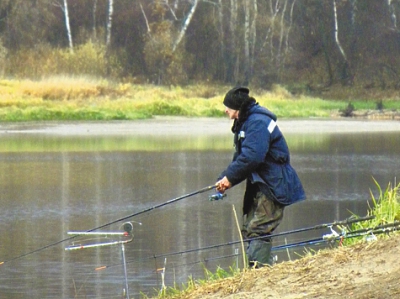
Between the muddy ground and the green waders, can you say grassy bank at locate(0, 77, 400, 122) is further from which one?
the muddy ground

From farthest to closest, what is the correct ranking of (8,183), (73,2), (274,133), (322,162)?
1. (73,2)
2. (322,162)
3. (8,183)
4. (274,133)

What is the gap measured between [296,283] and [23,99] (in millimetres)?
29565

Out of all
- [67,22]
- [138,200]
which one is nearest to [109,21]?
[67,22]

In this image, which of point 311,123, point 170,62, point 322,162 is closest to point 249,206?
point 322,162

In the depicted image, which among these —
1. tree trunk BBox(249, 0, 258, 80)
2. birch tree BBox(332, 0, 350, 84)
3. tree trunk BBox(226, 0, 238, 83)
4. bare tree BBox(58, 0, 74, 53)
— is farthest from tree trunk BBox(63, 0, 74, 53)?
birch tree BBox(332, 0, 350, 84)

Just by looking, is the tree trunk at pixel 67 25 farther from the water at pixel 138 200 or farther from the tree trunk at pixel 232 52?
the water at pixel 138 200

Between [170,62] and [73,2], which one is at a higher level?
[73,2]

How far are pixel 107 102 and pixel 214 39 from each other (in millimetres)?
11984

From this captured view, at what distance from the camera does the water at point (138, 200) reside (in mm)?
9297

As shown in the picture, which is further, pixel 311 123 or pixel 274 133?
pixel 311 123

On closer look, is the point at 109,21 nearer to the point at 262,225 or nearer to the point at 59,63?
the point at 59,63

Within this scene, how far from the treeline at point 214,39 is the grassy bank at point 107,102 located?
357 centimetres

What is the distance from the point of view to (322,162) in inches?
835

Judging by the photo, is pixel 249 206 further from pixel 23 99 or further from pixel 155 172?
pixel 23 99
